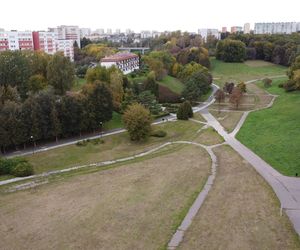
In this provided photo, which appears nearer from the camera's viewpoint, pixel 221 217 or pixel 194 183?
pixel 221 217

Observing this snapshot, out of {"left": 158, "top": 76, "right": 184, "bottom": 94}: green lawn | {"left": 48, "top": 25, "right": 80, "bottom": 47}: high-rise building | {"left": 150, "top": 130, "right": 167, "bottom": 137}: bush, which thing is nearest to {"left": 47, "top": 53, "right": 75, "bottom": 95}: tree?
{"left": 150, "top": 130, "right": 167, "bottom": 137}: bush

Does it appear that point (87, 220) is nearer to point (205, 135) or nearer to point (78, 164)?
point (78, 164)

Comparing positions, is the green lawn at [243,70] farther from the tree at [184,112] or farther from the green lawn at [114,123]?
the green lawn at [114,123]

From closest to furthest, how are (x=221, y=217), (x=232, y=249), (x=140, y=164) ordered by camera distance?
(x=232, y=249), (x=221, y=217), (x=140, y=164)

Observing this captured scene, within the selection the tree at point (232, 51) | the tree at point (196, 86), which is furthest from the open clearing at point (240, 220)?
the tree at point (232, 51)

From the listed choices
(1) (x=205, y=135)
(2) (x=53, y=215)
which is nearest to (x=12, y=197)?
(2) (x=53, y=215)

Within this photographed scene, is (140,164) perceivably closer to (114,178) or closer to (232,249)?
(114,178)

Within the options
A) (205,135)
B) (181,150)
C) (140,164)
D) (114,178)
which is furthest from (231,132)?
(114,178)

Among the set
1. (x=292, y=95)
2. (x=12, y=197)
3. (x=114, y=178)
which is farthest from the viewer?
(x=292, y=95)
